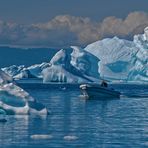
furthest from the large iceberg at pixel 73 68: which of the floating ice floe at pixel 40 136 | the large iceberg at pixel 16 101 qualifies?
the floating ice floe at pixel 40 136

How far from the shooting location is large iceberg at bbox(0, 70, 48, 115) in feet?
104

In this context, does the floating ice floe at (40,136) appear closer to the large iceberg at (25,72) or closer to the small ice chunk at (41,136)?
the small ice chunk at (41,136)

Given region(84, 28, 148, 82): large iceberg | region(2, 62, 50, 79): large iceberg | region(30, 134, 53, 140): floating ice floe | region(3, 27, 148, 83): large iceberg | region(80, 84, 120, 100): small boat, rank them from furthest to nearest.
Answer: region(2, 62, 50, 79): large iceberg, region(84, 28, 148, 82): large iceberg, region(3, 27, 148, 83): large iceberg, region(80, 84, 120, 100): small boat, region(30, 134, 53, 140): floating ice floe

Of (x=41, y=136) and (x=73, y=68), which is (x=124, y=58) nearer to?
(x=73, y=68)

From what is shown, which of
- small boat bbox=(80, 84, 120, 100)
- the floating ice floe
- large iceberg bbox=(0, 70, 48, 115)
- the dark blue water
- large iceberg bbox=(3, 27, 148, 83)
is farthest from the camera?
large iceberg bbox=(3, 27, 148, 83)

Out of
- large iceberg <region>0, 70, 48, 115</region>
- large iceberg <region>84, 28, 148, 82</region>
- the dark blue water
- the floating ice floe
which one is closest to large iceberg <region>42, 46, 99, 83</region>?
large iceberg <region>84, 28, 148, 82</region>

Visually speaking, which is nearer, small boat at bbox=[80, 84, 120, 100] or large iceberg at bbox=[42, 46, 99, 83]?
small boat at bbox=[80, 84, 120, 100]

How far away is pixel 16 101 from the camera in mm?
31891

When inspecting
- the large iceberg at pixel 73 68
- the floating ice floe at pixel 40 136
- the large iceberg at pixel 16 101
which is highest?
the large iceberg at pixel 73 68

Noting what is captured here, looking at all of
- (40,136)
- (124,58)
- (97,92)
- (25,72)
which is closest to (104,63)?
(124,58)

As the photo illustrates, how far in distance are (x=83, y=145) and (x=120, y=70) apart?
112m

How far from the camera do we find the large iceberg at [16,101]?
31.7 metres

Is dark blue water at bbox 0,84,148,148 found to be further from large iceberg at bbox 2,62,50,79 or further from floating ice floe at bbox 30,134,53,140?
large iceberg at bbox 2,62,50,79

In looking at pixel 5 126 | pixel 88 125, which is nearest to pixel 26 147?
pixel 5 126
